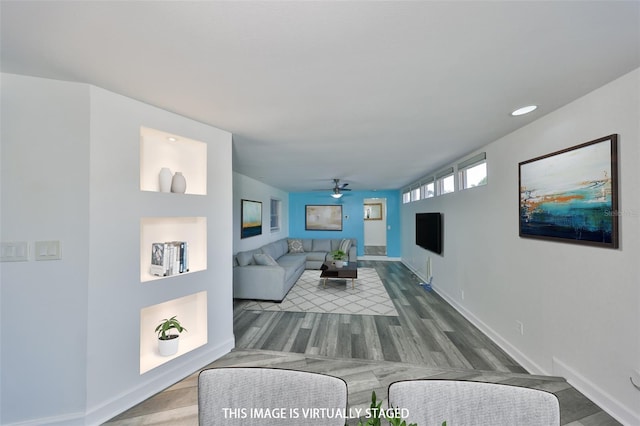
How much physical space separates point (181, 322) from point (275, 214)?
5112 mm

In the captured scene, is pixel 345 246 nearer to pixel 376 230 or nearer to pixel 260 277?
pixel 376 230

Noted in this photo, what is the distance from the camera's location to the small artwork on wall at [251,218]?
17.1 ft

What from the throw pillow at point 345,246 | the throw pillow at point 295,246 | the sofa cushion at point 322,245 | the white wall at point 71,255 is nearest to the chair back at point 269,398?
the white wall at point 71,255

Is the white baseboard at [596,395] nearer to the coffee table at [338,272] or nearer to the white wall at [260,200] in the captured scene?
the coffee table at [338,272]

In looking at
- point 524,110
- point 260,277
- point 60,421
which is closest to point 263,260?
point 260,277

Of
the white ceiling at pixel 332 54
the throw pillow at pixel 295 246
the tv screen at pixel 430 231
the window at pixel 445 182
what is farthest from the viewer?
the throw pillow at pixel 295 246

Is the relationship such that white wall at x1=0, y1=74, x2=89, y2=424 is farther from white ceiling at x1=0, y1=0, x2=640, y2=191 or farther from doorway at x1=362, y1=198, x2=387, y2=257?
doorway at x1=362, y1=198, x2=387, y2=257

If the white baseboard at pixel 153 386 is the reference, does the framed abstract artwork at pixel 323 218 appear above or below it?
above

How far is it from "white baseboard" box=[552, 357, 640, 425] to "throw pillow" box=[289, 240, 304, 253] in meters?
5.85

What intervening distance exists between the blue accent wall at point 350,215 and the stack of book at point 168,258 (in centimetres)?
613

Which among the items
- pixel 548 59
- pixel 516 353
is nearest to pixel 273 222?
pixel 516 353

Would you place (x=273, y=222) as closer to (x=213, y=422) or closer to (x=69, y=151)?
(x=69, y=151)

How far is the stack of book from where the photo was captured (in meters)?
2.06

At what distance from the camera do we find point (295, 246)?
7.34m
